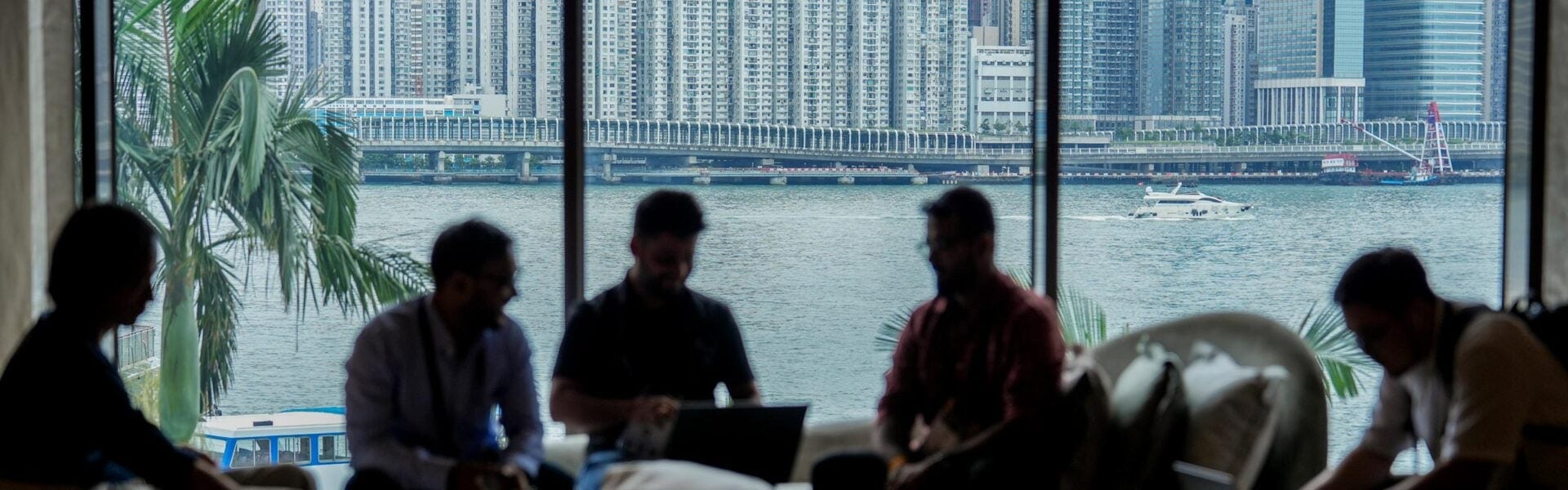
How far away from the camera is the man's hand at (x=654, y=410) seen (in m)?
2.95

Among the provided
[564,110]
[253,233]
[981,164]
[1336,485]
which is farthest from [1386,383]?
[981,164]

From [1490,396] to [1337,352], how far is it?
7.49 ft

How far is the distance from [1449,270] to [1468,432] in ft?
32.2

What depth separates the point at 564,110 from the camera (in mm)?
3627

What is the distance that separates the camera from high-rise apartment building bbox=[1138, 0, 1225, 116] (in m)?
5.98

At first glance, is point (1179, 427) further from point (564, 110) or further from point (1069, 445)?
point (564, 110)

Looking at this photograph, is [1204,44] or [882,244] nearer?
[1204,44]

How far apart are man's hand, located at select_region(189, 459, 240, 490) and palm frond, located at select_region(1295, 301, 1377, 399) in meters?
3.50

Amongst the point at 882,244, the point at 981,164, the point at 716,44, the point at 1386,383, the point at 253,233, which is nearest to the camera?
the point at 1386,383

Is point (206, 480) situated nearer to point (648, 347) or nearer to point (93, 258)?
point (93, 258)

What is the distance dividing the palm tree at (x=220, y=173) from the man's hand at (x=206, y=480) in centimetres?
146

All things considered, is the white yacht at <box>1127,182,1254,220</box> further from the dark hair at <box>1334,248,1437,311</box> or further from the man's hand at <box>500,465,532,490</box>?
the man's hand at <box>500,465,532,490</box>

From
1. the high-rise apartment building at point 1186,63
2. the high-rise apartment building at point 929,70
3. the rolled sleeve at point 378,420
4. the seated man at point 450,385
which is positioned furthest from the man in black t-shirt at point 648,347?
the high-rise apartment building at point 1186,63

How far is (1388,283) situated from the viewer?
2596mm
